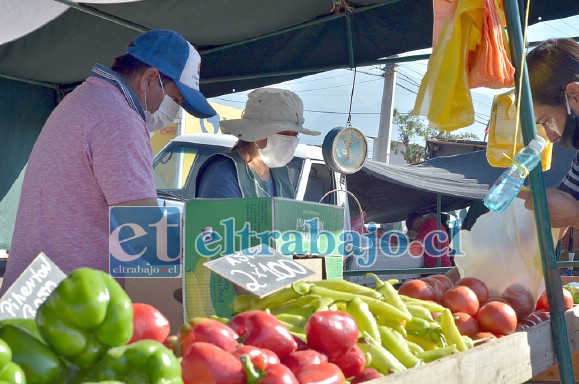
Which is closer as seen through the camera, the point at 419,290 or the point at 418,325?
the point at 418,325

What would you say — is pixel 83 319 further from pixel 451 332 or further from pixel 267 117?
pixel 267 117

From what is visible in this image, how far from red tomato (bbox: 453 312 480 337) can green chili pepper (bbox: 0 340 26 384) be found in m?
1.60

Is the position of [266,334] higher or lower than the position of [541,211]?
lower

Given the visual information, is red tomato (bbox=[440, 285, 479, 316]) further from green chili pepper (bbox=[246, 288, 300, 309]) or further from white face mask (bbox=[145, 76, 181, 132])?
white face mask (bbox=[145, 76, 181, 132])

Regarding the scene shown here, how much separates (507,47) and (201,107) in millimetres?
1228

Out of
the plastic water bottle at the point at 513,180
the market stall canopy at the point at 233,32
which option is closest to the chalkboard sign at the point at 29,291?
the plastic water bottle at the point at 513,180

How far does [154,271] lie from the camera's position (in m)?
2.23

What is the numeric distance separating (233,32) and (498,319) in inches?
133

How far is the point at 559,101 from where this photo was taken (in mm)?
2637

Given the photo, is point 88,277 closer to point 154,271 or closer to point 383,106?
point 154,271

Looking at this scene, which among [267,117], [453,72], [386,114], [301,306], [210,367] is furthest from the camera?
[386,114]

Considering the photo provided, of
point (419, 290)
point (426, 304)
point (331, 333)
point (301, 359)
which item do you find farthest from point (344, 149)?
point (301, 359)

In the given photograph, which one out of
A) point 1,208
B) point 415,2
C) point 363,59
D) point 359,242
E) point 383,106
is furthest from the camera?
point 383,106

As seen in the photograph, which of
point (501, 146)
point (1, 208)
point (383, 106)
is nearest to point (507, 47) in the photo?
point (501, 146)
